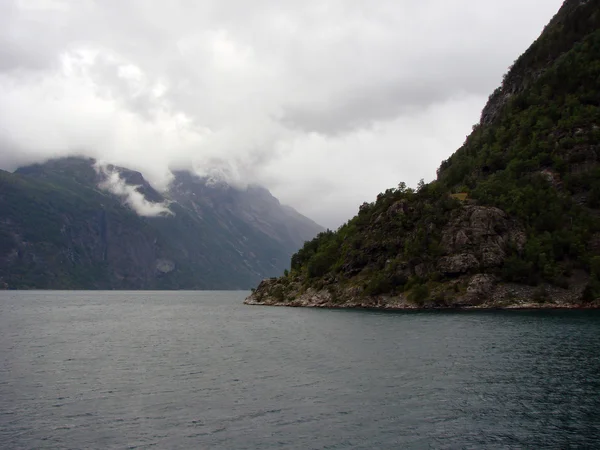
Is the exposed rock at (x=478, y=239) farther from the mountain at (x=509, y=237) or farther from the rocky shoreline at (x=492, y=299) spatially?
the rocky shoreline at (x=492, y=299)

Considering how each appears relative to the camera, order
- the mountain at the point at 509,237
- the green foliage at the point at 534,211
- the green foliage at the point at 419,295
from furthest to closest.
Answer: the green foliage at the point at 419,295 → the green foliage at the point at 534,211 → the mountain at the point at 509,237

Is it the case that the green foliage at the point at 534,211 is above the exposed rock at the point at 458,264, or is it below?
above

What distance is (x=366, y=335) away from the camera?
9556 centimetres

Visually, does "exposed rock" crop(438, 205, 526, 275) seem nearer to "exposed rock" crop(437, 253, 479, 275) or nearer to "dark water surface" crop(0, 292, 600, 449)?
"exposed rock" crop(437, 253, 479, 275)

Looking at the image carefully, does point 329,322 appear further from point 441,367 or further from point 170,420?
point 170,420

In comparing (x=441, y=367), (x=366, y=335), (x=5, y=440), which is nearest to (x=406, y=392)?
(x=441, y=367)

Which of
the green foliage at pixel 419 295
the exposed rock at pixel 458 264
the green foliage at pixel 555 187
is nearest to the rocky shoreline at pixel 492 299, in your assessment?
the green foliage at pixel 419 295

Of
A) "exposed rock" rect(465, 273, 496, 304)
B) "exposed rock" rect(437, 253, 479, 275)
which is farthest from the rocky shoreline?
"exposed rock" rect(437, 253, 479, 275)

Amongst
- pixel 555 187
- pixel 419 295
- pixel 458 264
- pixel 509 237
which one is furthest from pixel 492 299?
pixel 555 187

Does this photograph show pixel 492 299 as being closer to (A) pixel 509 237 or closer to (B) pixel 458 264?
(B) pixel 458 264

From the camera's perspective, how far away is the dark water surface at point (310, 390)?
38531 millimetres

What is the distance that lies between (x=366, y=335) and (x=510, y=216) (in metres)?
104

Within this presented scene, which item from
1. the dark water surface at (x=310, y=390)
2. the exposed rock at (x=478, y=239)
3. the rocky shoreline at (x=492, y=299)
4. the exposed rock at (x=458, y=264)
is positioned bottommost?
the dark water surface at (x=310, y=390)

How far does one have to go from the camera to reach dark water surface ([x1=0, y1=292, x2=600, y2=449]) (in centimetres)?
3853
